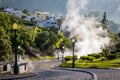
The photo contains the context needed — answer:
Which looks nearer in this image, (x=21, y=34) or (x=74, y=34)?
(x=21, y=34)

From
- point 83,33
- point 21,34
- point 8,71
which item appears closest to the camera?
point 8,71

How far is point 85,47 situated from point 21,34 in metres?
35.5

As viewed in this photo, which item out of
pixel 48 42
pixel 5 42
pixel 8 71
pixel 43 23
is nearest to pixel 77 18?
pixel 43 23

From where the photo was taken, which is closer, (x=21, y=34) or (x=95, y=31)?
(x=21, y=34)

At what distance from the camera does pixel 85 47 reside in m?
120

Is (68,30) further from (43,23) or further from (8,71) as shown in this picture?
(8,71)

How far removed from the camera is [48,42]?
105 m

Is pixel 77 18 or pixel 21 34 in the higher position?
pixel 77 18

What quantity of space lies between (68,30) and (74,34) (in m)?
4.67

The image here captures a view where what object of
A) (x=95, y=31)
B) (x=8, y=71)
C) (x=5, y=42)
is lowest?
(x=8, y=71)

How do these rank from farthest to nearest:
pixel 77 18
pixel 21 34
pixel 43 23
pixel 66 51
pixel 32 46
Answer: pixel 43 23, pixel 77 18, pixel 66 51, pixel 32 46, pixel 21 34

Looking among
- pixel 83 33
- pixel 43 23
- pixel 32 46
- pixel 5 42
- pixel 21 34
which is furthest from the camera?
pixel 43 23

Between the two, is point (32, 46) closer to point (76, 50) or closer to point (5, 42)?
point (76, 50)

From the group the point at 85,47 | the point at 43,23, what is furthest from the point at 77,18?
the point at 85,47
